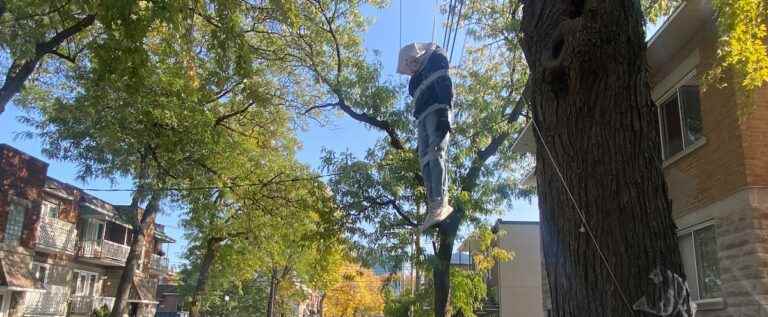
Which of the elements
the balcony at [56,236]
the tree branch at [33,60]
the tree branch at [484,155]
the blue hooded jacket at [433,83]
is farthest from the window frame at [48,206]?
the blue hooded jacket at [433,83]

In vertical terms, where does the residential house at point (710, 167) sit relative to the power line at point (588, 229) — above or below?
above

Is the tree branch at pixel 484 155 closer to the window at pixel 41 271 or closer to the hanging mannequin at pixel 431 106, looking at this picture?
the hanging mannequin at pixel 431 106

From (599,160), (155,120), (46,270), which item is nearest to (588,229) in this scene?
(599,160)

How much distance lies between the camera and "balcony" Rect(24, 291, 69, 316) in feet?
102

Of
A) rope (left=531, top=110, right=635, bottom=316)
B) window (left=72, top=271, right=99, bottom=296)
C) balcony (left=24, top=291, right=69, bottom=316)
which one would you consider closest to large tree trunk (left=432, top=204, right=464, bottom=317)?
rope (left=531, top=110, right=635, bottom=316)

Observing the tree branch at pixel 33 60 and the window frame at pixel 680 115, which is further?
the tree branch at pixel 33 60

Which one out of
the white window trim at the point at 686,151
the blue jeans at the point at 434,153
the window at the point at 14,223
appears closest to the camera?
the blue jeans at the point at 434,153

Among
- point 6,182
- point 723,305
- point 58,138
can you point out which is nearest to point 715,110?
point 723,305

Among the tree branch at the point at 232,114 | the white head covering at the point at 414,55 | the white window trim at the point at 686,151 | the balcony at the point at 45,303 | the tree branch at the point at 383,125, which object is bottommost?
the balcony at the point at 45,303

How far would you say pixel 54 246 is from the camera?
3309 cm

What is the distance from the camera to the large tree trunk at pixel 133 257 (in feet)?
73.6

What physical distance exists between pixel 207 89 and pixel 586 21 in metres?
16.8

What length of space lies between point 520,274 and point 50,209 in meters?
23.0

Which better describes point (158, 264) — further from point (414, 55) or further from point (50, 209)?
point (414, 55)
